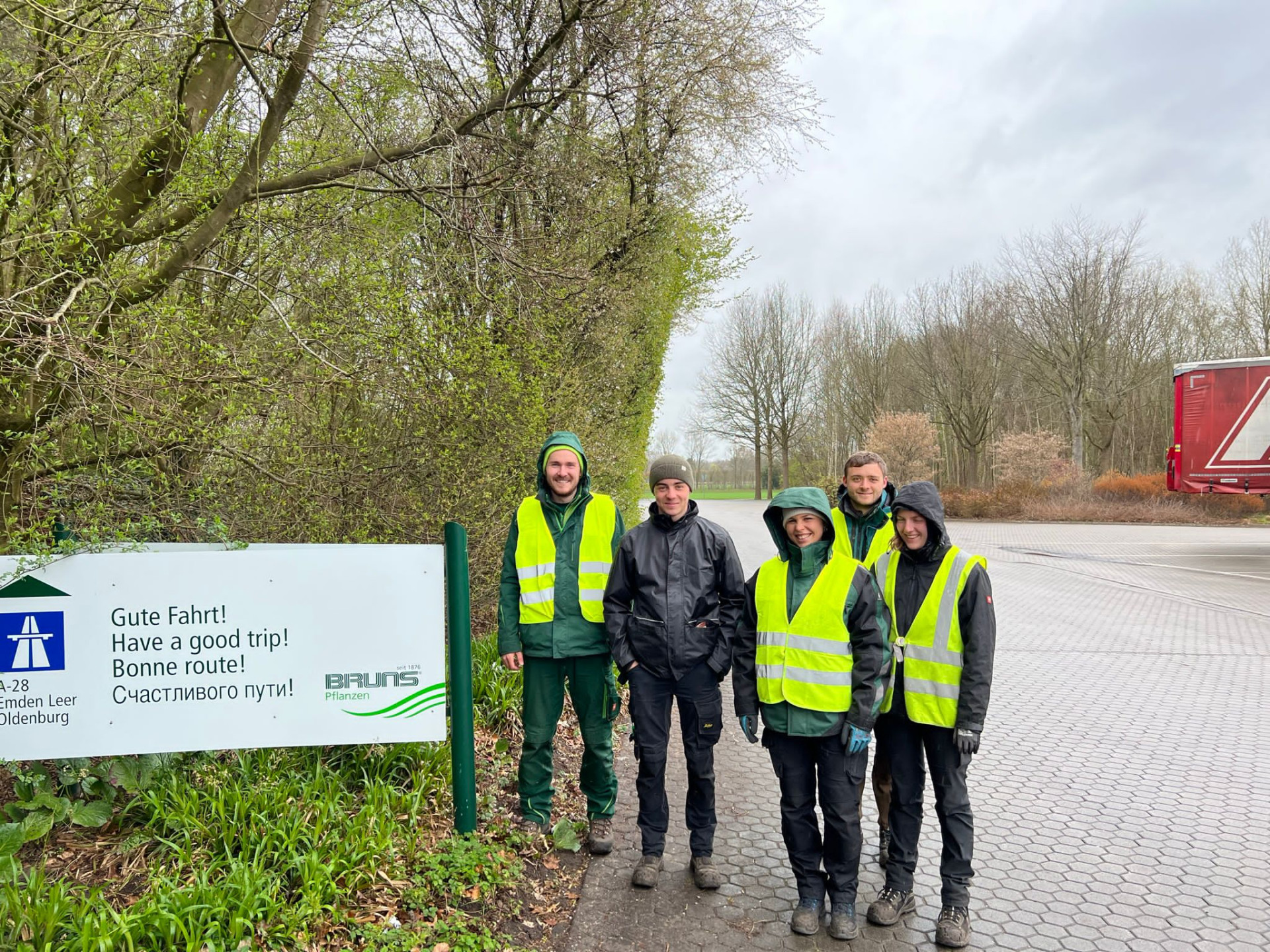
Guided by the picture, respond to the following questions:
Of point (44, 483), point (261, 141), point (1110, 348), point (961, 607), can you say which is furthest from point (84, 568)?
point (1110, 348)

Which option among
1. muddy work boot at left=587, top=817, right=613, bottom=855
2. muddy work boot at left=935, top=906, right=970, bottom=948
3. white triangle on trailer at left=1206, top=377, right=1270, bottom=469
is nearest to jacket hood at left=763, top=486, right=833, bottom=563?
muddy work boot at left=935, top=906, right=970, bottom=948

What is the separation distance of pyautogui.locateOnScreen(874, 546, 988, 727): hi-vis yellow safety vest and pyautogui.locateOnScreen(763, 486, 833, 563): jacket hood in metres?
0.48

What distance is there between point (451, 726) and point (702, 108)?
25.4ft

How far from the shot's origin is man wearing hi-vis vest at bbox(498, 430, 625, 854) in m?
3.92

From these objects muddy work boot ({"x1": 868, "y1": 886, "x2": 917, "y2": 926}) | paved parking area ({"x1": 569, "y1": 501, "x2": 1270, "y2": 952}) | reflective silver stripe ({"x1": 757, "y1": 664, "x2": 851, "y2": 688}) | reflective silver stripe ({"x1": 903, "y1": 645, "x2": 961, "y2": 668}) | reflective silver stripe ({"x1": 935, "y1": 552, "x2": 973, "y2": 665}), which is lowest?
paved parking area ({"x1": 569, "y1": 501, "x2": 1270, "y2": 952})

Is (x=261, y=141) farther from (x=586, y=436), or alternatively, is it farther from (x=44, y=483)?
(x=586, y=436)

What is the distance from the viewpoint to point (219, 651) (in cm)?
350

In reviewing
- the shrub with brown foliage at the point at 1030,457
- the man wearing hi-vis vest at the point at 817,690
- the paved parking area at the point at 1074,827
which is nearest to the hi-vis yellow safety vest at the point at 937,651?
the man wearing hi-vis vest at the point at 817,690

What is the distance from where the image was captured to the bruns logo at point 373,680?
3625 mm

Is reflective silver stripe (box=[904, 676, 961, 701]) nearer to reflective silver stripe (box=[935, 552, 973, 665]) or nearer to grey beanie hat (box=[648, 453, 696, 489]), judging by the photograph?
reflective silver stripe (box=[935, 552, 973, 665])

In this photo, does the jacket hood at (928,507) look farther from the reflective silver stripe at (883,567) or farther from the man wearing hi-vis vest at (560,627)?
the man wearing hi-vis vest at (560,627)

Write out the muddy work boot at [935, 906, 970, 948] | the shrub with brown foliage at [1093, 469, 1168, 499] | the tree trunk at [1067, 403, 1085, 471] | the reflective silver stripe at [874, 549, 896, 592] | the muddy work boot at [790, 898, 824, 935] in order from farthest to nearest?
the tree trunk at [1067, 403, 1085, 471] → the shrub with brown foliage at [1093, 469, 1168, 499] → the reflective silver stripe at [874, 549, 896, 592] → the muddy work boot at [790, 898, 824, 935] → the muddy work boot at [935, 906, 970, 948]

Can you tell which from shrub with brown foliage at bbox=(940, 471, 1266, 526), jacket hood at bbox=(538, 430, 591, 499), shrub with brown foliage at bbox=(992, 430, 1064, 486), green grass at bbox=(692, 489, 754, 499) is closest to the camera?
jacket hood at bbox=(538, 430, 591, 499)

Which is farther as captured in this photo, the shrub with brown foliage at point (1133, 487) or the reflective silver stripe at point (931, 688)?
the shrub with brown foliage at point (1133, 487)
